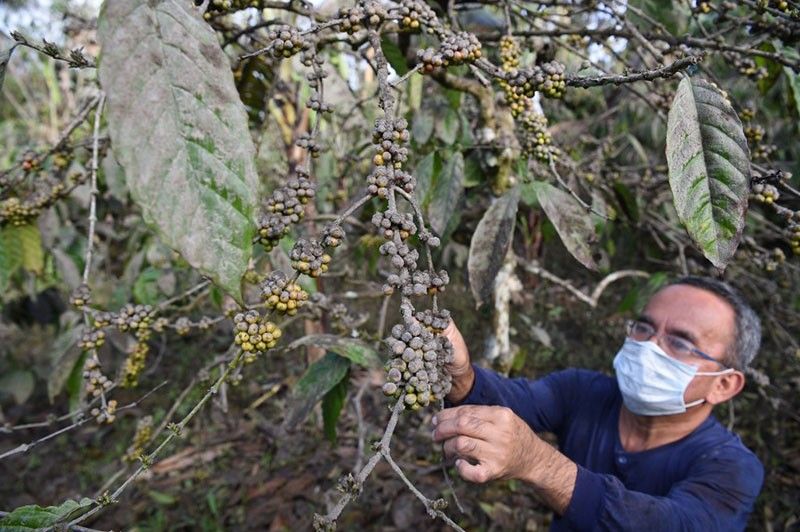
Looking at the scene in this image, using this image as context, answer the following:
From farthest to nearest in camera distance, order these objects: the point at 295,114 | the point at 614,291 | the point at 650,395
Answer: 1. the point at 614,291
2. the point at 295,114
3. the point at 650,395

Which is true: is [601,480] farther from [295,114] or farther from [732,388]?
[295,114]

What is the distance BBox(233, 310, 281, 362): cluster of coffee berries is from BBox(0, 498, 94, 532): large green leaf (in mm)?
236

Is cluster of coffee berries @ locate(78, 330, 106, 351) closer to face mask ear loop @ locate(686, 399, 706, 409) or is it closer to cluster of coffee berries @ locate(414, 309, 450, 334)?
cluster of coffee berries @ locate(414, 309, 450, 334)

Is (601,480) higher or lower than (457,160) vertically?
lower

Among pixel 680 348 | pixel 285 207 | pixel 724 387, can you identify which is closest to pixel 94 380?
pixel 285 207

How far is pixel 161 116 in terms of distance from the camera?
1.45ft

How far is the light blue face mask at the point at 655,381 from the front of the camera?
155 centimetres

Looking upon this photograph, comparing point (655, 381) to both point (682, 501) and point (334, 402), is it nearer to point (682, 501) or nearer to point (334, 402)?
point (682, 501)

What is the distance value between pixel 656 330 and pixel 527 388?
435mm

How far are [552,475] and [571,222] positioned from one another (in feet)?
1.66

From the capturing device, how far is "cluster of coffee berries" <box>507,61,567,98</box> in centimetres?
76

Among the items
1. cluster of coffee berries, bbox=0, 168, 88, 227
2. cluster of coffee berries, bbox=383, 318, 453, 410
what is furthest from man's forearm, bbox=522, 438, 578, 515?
cluster of coffee berries, bbox=0, 168, 88, 227

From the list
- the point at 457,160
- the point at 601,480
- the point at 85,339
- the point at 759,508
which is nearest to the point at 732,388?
the point at 601,480

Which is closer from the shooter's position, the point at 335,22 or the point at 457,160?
the point at 335,22
